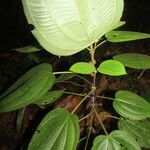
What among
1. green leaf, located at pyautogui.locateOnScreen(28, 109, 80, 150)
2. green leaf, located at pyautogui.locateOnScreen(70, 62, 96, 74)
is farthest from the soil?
green leaf, located at pyautogui.locateOnScreen(70, 62, 96, 74)

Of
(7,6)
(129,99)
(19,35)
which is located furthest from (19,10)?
(129,99)

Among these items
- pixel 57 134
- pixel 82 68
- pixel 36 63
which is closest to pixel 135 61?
pixel 82 68

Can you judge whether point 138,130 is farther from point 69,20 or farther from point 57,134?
point 69,20

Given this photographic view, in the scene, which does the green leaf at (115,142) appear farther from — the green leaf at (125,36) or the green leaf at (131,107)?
the green leaf at (125,36)

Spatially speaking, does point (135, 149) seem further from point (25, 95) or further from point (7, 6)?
point (7, 6)

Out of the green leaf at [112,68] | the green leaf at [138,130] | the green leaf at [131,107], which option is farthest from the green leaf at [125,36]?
the green leaf at [138,130]

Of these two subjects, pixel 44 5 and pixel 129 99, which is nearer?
pixel 44 5
